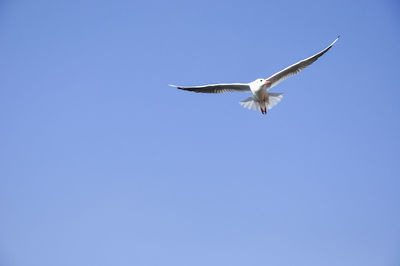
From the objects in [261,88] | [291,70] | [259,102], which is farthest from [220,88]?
[291,70]

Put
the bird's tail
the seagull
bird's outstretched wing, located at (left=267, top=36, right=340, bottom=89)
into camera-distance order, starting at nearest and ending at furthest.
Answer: bird's outstretched wing, located at (left=267, top=36, right=340, bottom=89)
the seagull
the bird's tail

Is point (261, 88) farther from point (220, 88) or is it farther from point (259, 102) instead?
point (220, 88)

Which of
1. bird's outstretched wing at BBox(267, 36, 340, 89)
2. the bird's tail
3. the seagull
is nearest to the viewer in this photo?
bird's outstretched wing at BBox(267, 36, 340, 89)

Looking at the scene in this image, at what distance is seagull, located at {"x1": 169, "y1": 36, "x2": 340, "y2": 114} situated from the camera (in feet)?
43.1

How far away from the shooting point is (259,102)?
13781 millimetres

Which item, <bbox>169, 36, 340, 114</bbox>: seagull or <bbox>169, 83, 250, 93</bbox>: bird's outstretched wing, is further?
<bbox>169, 83, 250, 93</bbox>: bird's outstretched wing

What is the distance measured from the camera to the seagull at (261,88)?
13141 mm

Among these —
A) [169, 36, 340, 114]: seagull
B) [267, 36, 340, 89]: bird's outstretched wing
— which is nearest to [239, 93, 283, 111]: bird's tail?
[169, 36, 340, 114]: seagull

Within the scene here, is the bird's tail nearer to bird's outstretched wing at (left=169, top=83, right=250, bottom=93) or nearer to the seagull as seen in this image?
the seagull

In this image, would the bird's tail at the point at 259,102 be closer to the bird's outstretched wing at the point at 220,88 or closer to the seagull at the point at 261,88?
the seagull at the point at 261,88

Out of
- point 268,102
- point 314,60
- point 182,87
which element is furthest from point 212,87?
point 314,60

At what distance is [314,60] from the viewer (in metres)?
13.0

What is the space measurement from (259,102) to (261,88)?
27.6 inches

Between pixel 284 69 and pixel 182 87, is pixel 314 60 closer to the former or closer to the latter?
pixel 284 69
